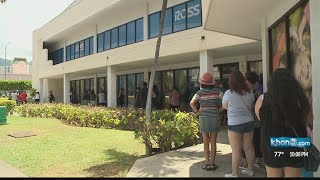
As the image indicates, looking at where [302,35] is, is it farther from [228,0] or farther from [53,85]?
[53,85]

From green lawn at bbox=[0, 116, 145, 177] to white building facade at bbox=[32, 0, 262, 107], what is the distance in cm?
366

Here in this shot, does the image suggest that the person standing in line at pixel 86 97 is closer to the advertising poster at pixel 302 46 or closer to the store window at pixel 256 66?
the store window at pixel 256 66

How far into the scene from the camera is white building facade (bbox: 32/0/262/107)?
14.3 metres

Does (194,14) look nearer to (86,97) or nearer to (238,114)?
(238,114)

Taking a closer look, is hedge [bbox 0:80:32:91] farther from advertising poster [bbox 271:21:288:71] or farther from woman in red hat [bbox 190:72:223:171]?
woman in red hat [bbox 190:72:223:171]

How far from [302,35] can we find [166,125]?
13.4ft

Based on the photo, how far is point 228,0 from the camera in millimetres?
6656

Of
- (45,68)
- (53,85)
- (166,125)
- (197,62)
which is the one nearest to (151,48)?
(197,62)

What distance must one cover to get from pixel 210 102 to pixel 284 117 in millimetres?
2760

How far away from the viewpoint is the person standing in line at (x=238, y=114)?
215 inches

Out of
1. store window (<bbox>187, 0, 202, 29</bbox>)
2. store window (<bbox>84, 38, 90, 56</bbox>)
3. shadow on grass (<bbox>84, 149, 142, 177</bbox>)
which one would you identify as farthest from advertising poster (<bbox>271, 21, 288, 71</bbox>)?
store window (<bbox>84, 38, 90, 56</bbox>)

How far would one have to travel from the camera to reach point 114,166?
7512 mm

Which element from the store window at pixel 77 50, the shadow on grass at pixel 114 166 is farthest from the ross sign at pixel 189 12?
the store window at pixel 77 50

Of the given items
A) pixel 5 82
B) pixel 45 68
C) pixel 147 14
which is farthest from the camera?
pixel 5 82
